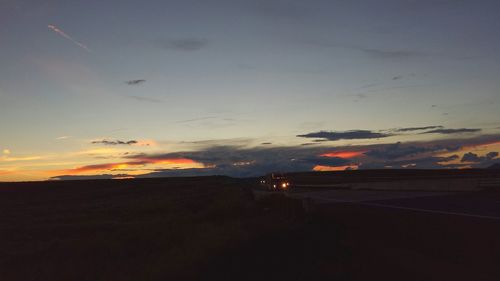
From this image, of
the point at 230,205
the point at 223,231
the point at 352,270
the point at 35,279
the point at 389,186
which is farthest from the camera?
the point at 389,186

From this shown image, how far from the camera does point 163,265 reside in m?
15.3

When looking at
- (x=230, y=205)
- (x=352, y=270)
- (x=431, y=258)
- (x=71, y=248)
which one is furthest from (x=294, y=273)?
(x=230, y=205)

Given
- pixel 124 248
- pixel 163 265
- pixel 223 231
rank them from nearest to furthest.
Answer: pixel 163 265
pixel 223 231
pixel 124 248

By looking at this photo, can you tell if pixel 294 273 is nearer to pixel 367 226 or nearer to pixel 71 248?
pixel 367 226

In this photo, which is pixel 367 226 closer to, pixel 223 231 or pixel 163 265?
pixel 223 231

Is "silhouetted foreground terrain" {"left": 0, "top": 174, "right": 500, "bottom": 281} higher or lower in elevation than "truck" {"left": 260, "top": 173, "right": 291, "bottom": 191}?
→ lower

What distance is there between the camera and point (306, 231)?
874 inches

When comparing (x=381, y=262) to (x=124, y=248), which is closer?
(x=381, y=262)

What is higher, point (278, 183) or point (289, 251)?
point (278, 183)

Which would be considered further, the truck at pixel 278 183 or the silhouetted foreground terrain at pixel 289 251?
the truck at pixel 278 183

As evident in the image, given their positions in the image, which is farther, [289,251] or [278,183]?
[278,183]

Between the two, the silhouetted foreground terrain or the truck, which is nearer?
the silhouetted foreground terrain

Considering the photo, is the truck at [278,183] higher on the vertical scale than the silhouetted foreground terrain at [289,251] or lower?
higher

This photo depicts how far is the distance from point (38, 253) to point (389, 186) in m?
46.8
